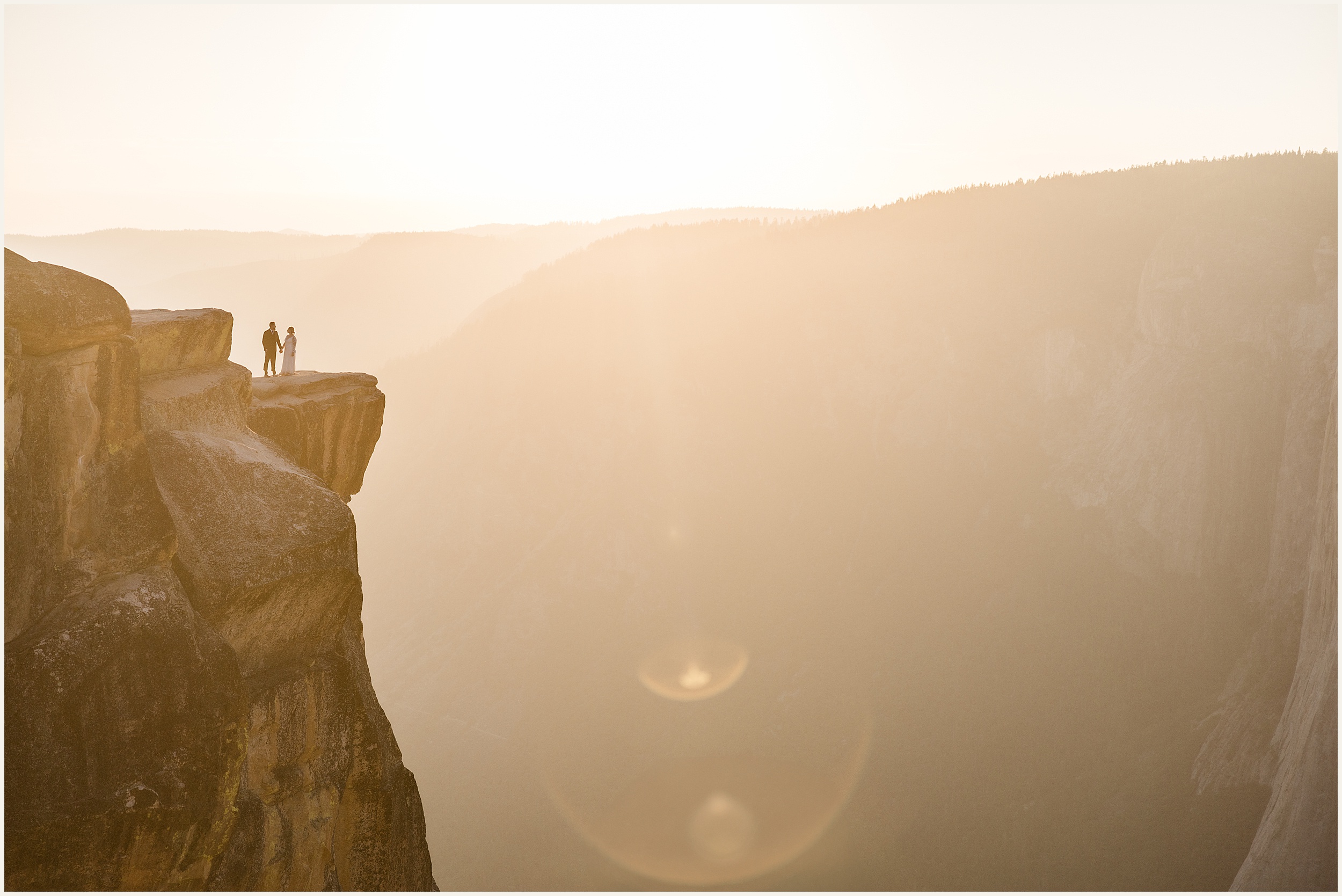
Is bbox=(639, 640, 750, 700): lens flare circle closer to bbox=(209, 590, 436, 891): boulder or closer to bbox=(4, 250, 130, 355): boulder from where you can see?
bbox=(209, 590, 436, 891): boulder

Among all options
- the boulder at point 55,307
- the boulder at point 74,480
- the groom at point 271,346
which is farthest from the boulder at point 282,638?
the groom at point 271,346

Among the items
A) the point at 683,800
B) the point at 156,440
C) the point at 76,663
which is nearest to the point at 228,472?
the point at 156,440

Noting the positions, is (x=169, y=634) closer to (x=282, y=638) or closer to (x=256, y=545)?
(x=256, y=545)

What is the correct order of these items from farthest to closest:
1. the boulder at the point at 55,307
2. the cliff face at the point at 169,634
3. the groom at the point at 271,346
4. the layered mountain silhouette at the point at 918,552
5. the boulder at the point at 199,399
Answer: the layered mountain silhouette at the point at 918,552
the groom at the point at 271,346
the boulder at the point at 199,399
the boulder at the point at 55,307
the cliff face at the point at 169,634

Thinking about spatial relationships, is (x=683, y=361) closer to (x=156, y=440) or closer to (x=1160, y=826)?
(x=1160, y=826)

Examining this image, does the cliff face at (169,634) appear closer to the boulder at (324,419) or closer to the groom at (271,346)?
the boulder at (324,419)

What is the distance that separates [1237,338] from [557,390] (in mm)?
53369

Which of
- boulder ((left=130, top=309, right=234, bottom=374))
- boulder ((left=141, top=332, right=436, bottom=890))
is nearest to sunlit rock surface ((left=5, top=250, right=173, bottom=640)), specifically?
boulder ((left=141, top=332, right=436, bottom=890))

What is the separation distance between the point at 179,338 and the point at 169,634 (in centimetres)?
640

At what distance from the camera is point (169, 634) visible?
13625mm

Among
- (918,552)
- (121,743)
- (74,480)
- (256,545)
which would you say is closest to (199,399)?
(256,545)

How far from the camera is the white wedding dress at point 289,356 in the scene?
2241 cm

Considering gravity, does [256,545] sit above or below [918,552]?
above

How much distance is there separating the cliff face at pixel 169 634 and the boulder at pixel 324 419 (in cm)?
184
